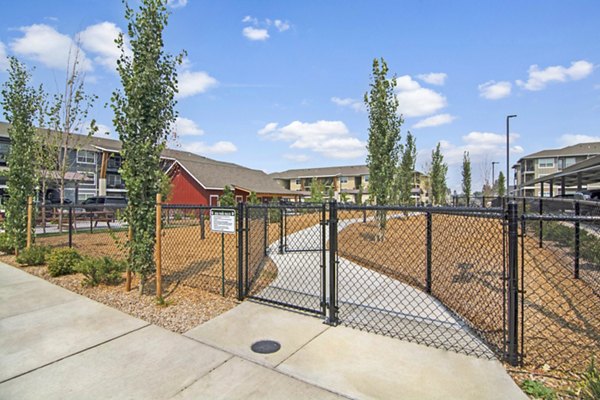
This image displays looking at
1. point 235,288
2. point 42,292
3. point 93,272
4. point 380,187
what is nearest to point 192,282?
point 235,288

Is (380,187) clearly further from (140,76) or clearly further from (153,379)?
(153,379)

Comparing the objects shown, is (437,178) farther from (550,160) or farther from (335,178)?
(550,160)

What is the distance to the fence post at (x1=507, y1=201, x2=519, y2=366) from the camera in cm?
290

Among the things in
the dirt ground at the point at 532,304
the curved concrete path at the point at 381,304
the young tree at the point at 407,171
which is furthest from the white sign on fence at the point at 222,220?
the young tree at the point at 407,171

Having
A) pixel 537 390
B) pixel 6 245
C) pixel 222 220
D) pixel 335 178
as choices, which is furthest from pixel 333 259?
pixel 335 178

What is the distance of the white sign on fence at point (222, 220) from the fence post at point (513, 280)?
344 cm

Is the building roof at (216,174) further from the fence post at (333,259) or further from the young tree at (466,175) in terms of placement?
the fence post at (333,259)

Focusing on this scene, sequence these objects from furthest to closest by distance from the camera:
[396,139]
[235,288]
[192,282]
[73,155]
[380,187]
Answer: [73,155] → [396,139] → [380,187] → [192,282] → [235,288]

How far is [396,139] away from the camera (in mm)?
11445

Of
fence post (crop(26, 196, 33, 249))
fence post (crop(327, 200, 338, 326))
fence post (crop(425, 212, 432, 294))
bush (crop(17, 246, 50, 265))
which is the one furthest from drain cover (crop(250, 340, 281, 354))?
fence post (crop(26, 196, 33, 249))

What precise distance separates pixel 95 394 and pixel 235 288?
2837 millimetres

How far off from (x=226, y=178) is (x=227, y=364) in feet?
91.6

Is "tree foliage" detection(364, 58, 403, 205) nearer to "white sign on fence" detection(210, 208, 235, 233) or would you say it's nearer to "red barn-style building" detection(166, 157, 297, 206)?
"white sign on fence" detection(210, 208, 235, 233)

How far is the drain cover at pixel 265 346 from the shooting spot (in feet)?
10.9
